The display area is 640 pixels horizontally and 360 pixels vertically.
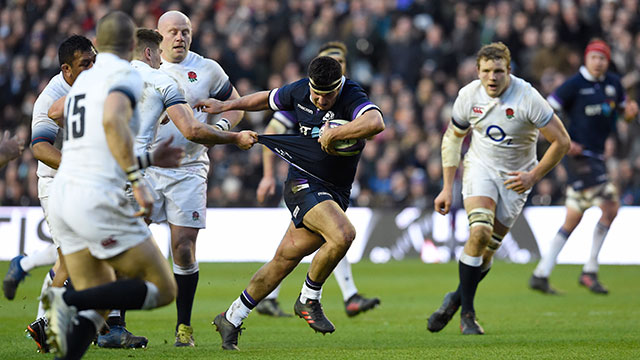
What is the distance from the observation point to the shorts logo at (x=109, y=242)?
5.75 meters

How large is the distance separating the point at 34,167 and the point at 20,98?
8.42 feet

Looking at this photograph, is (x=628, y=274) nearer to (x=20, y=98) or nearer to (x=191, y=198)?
(x=191, y=198)

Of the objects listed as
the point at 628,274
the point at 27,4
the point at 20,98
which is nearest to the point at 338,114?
the point at 628,274

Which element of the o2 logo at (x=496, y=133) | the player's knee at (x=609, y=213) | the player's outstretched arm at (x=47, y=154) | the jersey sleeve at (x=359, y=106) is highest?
the jersey sleeve at (x=359, y=106)

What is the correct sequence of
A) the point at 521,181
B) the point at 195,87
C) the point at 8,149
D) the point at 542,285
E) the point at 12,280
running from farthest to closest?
the point at 542,285 < the point at 12,280 < the point at 521,181 < the point at 195,87 < the point at 8,149

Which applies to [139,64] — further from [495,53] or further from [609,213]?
[609,213]

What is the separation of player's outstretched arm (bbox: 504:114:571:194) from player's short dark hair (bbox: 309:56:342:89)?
94.5 inches

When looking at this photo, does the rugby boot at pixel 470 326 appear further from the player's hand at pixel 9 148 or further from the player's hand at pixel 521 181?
the player's hand at pixel 9 148

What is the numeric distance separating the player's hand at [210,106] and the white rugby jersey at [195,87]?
62cm

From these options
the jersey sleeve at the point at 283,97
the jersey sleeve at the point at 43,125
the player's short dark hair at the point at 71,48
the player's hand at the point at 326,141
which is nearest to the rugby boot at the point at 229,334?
the player's hand at the point at 326,141

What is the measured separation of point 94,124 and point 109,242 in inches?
28.9

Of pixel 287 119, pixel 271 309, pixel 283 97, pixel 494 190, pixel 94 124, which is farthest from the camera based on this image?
pixel 271 309

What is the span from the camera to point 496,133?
9.55 m

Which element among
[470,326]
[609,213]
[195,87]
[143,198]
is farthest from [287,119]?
[609,213]
